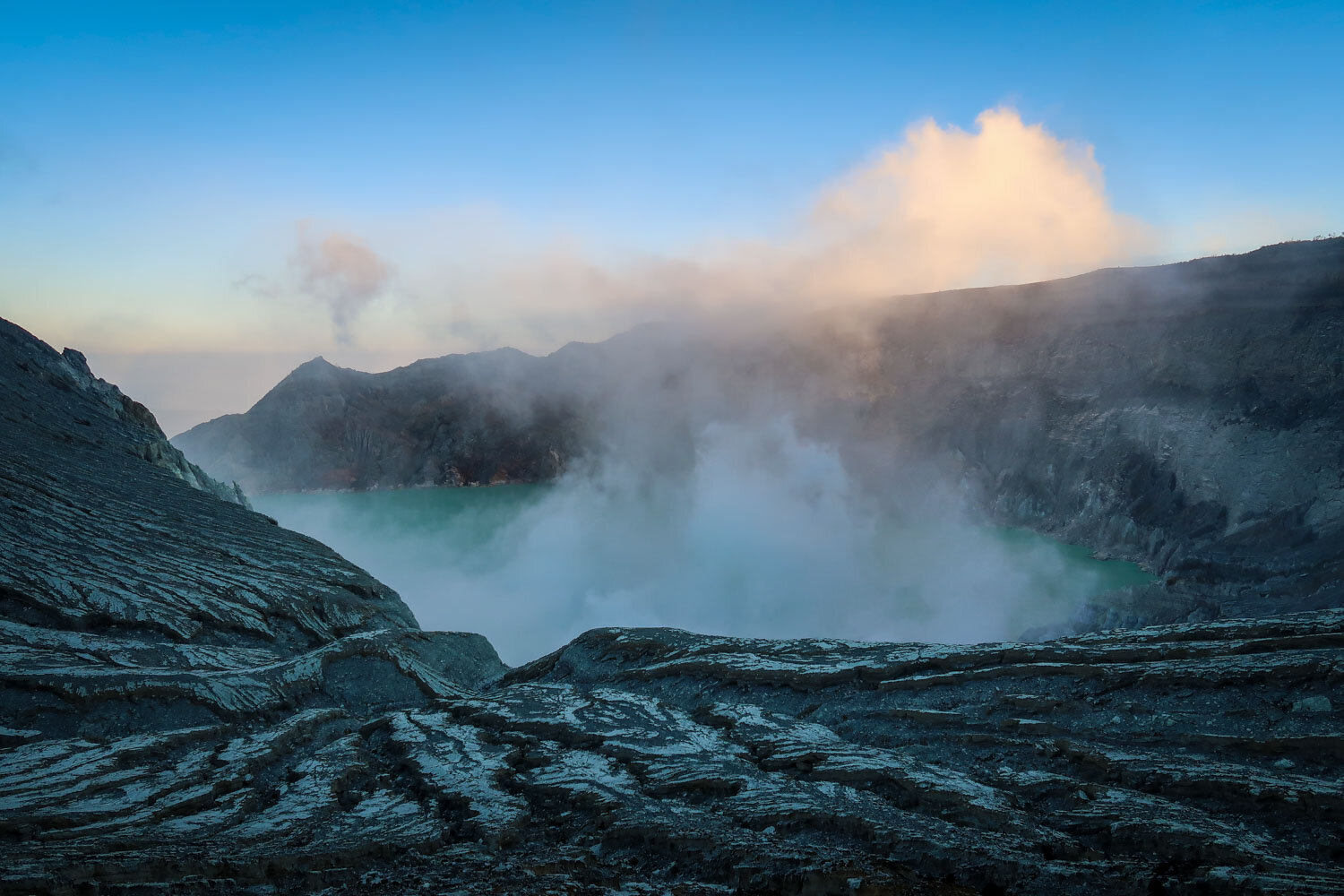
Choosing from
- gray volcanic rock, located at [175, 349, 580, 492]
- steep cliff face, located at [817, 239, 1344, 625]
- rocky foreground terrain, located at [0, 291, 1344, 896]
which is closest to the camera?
rocky foreground terrain, located at [0, 291, 1344, 896]

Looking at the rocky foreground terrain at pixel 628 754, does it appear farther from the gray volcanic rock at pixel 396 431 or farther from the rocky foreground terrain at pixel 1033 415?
the gray volcanic rock at pixel 396 431

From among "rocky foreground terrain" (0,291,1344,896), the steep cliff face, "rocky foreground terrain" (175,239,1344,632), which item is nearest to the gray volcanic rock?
"rocky foreground terrain" (175,239,1344,632)

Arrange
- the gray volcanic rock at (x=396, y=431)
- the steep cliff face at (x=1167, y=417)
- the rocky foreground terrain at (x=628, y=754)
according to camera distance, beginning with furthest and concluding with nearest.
Result: the gray volcanic rock at (x=396, y=431) < the steep cliff face at (x=1167, y=417) < the rocky foreground terrain at (x=628, y=754)

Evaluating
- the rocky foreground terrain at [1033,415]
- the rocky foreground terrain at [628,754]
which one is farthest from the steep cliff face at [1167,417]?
the rocky foreground terrain at [628,754]

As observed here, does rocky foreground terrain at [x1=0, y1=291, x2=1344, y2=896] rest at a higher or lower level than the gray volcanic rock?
lower

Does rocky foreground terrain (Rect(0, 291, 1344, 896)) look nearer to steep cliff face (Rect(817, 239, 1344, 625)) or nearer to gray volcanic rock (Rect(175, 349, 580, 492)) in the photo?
steep cliff face (Rect(817, 239, 1344, 625))

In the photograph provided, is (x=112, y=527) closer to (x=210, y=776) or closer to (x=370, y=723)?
(x=370, y=723)
